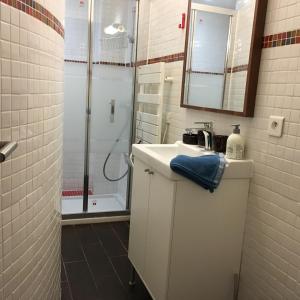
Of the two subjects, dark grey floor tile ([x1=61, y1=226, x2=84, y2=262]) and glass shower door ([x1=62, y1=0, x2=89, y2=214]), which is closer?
dark grey floor tile ([x1=61, y1=226, x2=84, y2=262])

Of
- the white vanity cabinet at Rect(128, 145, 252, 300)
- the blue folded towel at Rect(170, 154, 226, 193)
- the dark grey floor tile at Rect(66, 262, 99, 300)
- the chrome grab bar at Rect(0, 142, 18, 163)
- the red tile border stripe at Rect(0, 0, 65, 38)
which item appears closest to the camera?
the chrome grab bar at Rect(0, 142, 18, 163)

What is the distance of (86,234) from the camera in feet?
10.0

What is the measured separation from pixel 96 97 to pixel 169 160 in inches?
63.3

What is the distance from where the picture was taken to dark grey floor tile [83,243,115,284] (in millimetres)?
2430

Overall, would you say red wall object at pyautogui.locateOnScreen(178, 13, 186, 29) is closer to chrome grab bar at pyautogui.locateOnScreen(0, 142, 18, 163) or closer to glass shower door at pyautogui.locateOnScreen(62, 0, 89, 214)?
glass shower door at pyautogui.locateOnScreen(62, 0, 89, 214)

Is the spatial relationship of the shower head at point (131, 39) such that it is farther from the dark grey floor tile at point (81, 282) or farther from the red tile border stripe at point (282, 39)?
the dark grey floor tile at point (81, 282)

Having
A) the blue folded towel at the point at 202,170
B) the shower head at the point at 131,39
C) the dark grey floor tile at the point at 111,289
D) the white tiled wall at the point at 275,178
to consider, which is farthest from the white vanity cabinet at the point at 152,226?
the shower head at the point at 131,39

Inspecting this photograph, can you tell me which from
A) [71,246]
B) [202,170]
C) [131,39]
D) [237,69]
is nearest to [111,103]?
[131,39]

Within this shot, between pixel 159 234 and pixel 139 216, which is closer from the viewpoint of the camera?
pixel 159 234

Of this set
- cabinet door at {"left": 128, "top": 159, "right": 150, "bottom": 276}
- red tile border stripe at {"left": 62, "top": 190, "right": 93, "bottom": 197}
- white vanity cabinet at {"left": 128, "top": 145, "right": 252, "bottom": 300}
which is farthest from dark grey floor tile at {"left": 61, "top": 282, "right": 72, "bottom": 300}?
red tile border stripe at {"left": 62, "top": 190, "right": 93, "bottom": 197}

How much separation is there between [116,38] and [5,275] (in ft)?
8.59

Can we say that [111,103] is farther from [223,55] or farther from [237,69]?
[237,69]

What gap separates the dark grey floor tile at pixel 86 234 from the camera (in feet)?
9.56

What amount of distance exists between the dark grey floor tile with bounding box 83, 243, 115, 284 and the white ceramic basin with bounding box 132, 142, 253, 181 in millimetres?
932
